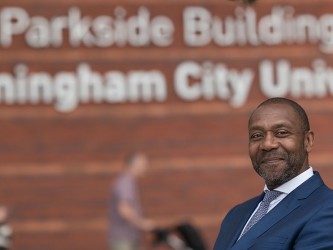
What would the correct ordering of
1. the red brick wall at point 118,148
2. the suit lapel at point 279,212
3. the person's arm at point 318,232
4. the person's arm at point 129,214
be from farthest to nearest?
the red brick wall at point 118,148 < the person's arm at point 129,214 < the suit lapel at point 279,212 < the person's arm at point 318,232

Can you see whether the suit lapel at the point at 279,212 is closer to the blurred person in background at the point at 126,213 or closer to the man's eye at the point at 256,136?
the man's eye at the point at 256,136

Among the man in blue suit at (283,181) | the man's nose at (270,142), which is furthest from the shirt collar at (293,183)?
the man's nose at (270,142)

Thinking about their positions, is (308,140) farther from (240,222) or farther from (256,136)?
(240,222)

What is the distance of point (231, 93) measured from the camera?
12047mm

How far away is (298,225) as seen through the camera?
2.75 metres

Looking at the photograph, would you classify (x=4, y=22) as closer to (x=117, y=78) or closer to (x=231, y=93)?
(x=117, y=78)

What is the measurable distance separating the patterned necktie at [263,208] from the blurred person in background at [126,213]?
23.6ft

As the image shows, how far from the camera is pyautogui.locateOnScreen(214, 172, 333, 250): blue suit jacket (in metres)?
2.69

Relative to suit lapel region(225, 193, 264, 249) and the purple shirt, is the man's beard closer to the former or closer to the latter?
suit lapel region(225, 193, 264, 249)

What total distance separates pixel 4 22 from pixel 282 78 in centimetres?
314

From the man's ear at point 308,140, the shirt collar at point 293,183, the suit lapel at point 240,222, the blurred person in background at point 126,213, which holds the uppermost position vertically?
the man's ear at point 308,140

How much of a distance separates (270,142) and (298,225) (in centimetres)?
24

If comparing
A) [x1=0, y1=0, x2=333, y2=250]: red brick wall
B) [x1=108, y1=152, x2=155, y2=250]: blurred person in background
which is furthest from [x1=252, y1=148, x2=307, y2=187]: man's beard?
[x1=0, y1=0, x2=333, y2=250]: red brick wall

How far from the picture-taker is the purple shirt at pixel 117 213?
10.2 m
